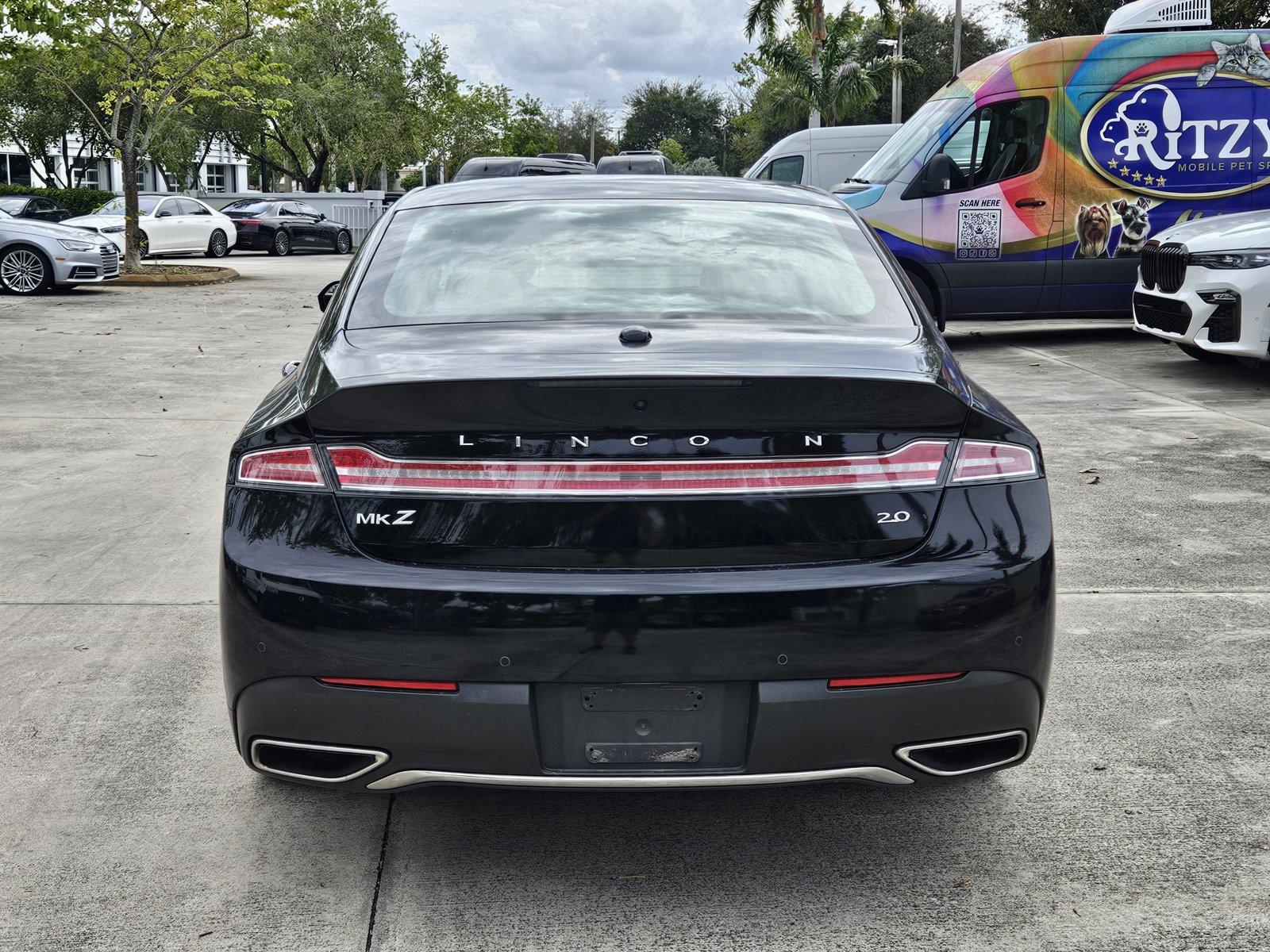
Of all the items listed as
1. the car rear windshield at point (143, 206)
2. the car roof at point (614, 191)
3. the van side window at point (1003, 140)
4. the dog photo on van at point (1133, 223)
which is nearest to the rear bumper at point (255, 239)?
the car rear windshield at point (143, 206)

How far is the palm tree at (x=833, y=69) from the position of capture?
44406mm

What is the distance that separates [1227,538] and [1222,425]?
2.96 meters

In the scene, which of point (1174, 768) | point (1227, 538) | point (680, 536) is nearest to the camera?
point (680, 536)

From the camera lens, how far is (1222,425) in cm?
842

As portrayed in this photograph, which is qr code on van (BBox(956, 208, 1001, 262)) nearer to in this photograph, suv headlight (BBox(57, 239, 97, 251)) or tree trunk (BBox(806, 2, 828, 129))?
suv headlight (BBox(57, 239, 97, 251))

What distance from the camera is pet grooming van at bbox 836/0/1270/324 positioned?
1223 cm

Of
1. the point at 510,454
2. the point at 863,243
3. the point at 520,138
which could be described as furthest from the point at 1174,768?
the point at 520,138

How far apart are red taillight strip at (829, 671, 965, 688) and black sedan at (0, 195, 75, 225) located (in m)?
29.4

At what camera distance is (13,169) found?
219 feet

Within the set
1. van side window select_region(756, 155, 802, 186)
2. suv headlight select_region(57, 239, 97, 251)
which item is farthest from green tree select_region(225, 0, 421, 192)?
van side window select_region(756, 155, 802, 186)

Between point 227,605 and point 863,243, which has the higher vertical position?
point 863,243

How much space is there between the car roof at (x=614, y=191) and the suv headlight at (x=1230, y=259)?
6691mm

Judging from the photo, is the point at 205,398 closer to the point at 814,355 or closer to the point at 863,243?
the point at 863,243

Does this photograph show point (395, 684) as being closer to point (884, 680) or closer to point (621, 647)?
point (621, 647)
